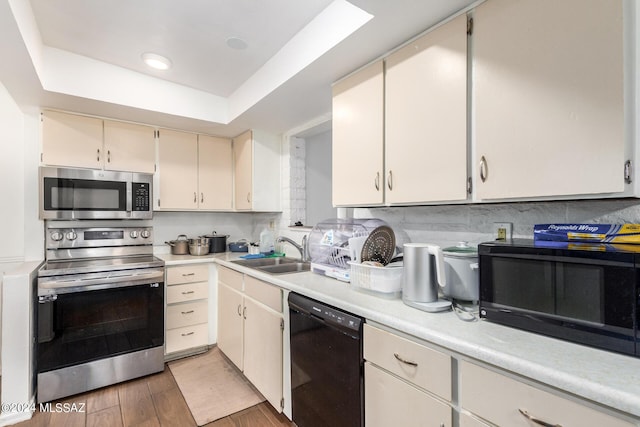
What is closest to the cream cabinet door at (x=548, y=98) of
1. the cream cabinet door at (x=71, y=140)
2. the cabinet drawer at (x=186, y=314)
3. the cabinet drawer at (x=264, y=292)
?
the cabinet drawer at (x=264, y=292)

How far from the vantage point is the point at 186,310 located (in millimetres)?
2631

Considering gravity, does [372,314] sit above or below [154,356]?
above

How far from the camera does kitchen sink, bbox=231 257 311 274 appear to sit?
2.38 meters

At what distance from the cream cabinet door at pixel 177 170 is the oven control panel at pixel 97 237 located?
384 millimetres

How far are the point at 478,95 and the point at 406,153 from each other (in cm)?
39

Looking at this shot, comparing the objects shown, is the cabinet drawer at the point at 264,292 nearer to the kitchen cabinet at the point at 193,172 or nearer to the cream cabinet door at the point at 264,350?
the cream cabinet door at the point at 264,350

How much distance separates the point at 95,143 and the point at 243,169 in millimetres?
1265

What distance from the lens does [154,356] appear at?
2357 mm

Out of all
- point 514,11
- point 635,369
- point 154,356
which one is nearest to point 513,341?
point 635,369

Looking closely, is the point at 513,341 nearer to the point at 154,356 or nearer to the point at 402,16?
the point at 402,16

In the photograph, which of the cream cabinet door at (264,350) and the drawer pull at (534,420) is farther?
the cream cabinet door at (264,350)

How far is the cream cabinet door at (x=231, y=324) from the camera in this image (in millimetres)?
2256

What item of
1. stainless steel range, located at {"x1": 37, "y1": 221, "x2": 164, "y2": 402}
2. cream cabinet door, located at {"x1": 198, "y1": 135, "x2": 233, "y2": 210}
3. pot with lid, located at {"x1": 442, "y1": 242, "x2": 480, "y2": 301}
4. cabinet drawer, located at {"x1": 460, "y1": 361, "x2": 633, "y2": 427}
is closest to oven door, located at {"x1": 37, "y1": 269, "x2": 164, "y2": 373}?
stainless steel range, located at {"x1": 37, "y1": 221, "x2": 164, "y2": 402}

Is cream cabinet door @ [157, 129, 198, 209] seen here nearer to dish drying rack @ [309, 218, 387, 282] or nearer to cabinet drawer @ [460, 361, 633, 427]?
dish drying rack @ [309, 218, 387, 282]
